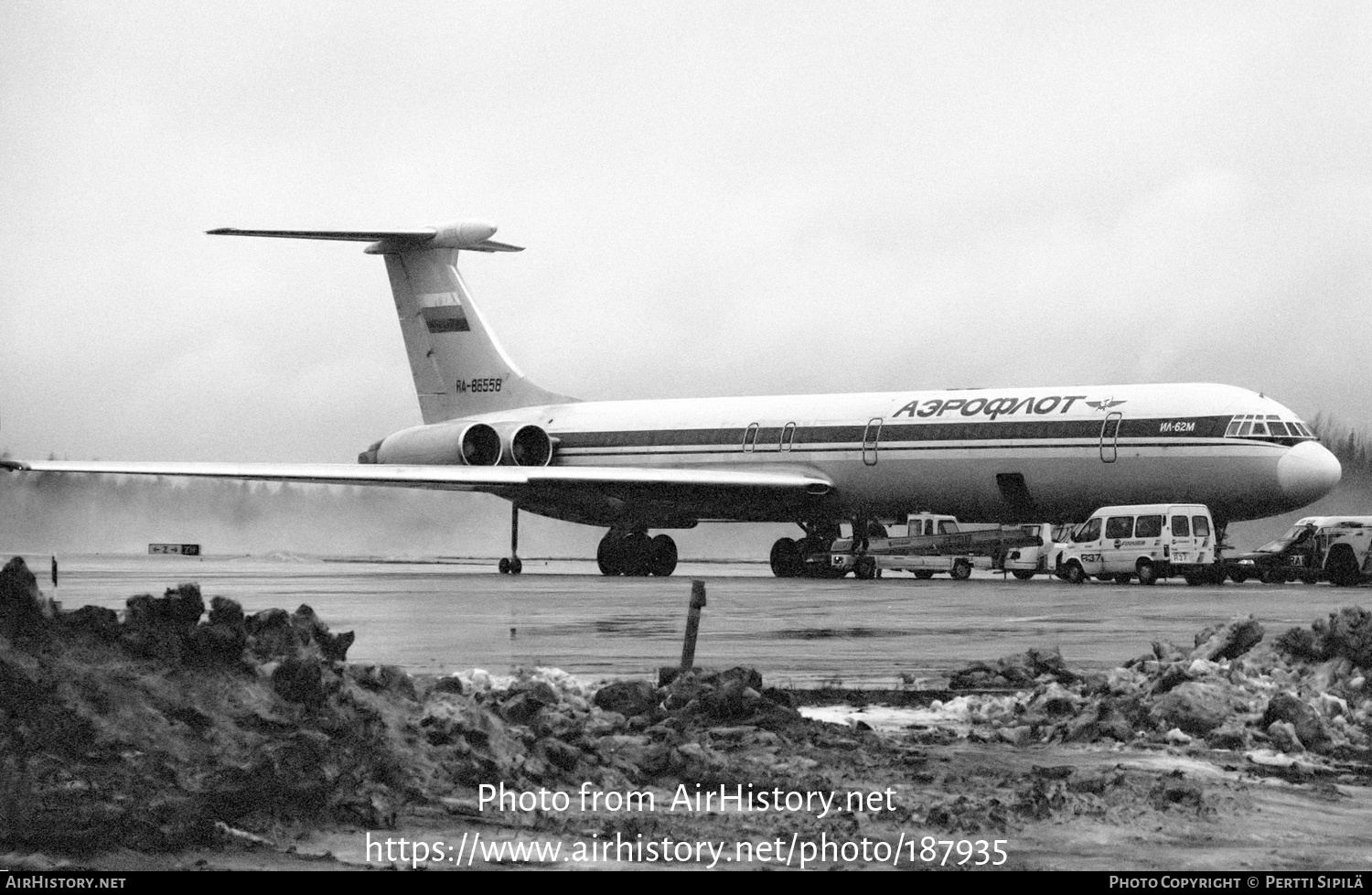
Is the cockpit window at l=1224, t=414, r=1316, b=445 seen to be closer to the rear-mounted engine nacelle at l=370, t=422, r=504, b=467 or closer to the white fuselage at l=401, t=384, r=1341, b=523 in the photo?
the white fuselage at l=401, t=384, r=1341, b=523

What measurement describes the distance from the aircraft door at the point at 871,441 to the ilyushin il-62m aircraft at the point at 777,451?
1.5 inches

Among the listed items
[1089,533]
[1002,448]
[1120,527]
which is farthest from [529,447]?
[1120,527]

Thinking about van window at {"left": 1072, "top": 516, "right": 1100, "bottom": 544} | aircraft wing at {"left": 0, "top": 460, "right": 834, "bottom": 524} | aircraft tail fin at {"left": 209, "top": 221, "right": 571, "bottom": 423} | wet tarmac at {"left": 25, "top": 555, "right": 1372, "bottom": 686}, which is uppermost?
aircraft tail fin at {"left": 209, "top": 221, "right": 571, "bottom": 423}

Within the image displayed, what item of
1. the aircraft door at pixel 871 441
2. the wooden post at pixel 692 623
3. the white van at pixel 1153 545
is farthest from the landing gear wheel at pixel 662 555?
the wooden post at pixel 692 623

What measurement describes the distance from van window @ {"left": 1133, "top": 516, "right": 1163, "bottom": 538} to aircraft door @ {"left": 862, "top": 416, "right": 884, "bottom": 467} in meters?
5.71

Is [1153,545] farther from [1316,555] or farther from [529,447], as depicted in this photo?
[529,447]

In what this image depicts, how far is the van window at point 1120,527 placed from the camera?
2930 centimetres

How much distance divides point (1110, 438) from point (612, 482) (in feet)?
32.0

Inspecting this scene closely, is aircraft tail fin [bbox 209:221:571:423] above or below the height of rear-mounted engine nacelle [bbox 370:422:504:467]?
above

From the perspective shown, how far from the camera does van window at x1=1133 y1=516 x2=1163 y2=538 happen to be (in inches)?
1139

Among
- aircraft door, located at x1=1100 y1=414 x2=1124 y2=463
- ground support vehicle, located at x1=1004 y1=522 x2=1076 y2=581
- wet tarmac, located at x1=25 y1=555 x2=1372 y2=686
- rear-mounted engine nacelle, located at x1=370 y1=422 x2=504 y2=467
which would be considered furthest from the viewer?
rear-mounted engine nacelle, located at x1=370 y1=422 x2=504 y2=467

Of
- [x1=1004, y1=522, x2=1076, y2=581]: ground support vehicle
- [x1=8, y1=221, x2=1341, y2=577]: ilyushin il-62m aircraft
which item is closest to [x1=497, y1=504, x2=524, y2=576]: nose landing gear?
[x1=8, y1=221, x2=1341, y2=577]: ilyushin il-62m aircraft

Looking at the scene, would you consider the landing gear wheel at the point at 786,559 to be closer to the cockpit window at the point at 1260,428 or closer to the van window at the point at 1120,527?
the van window at the point at 1120,527

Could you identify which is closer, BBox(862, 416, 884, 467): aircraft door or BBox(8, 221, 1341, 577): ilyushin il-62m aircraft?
BBox(8, 221, 1341, 577): ilyushin il-62m aircraft
